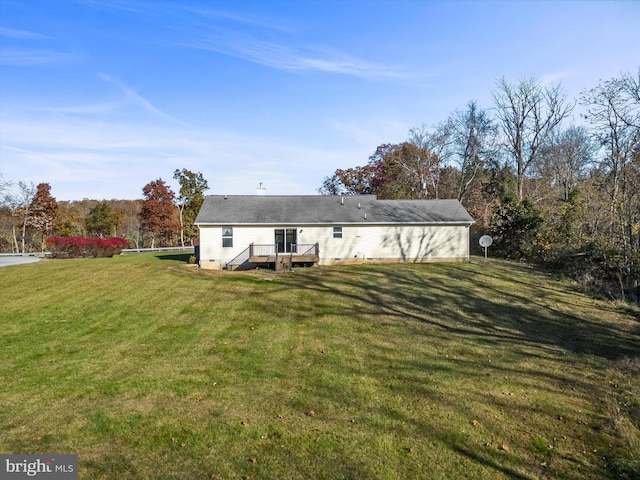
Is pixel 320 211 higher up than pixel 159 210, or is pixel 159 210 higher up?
pixel 159 210

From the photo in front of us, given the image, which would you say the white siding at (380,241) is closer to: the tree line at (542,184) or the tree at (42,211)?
the tree line at (542,184)

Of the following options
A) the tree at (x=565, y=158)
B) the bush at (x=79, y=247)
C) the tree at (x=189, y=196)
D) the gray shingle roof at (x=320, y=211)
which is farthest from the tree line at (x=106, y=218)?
the tree at (x=565, y=158)

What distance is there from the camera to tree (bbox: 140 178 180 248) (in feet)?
152

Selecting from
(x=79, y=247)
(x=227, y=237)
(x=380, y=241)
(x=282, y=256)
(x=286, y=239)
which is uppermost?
(x=227, y=237)

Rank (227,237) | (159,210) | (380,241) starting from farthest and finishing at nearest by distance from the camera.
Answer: (159,210)
(380,241)
(227,237)

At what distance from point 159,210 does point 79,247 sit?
824 inches

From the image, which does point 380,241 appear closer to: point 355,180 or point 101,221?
point 355,180

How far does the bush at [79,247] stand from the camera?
82.2 ft

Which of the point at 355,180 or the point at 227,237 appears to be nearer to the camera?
the point at 227,237

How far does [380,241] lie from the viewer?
24.0 m

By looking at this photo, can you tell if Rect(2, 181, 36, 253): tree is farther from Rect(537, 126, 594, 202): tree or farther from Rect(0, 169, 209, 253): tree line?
Rect(537, 126, 594, 202): tree

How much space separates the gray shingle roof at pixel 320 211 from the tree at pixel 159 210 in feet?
78.8

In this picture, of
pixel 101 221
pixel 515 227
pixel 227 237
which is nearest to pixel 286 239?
pixel 227 237

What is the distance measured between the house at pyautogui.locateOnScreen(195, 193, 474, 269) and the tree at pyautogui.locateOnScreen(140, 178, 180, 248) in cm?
2400
